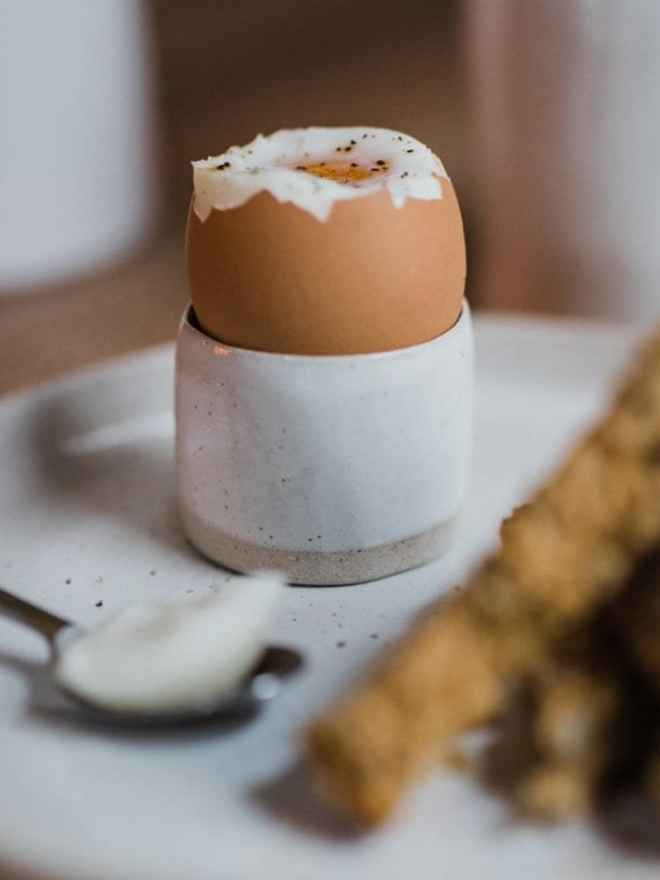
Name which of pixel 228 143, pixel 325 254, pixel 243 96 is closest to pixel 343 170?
pixel 325 254

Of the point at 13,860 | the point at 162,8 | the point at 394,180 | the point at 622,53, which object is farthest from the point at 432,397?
the point at 162,8

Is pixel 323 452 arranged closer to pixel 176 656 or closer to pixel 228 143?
pixel 176 656

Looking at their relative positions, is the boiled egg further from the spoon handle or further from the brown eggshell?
the spoon handle

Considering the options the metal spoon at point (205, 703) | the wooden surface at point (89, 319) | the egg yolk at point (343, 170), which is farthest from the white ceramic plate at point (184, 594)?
the wooden surface at point (89, 319)

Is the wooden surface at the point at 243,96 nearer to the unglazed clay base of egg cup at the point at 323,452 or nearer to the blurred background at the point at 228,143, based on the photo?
Answer: the blurred background at the point at 228,143

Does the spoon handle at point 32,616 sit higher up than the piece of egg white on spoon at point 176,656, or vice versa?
the piece of egg white on spoon at point 176,656

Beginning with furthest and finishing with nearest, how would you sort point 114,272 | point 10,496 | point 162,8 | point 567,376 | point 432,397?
point 162,8, point 114,272, point 567,376, point 10,496, point 432,397

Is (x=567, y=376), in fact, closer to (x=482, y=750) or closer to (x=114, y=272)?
(x=482, y=750)
